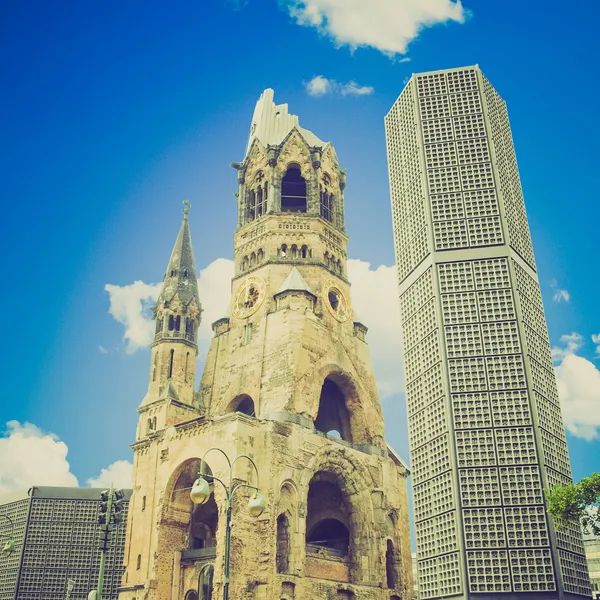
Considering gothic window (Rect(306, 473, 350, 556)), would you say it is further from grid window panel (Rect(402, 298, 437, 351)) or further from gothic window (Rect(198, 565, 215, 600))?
grid window panel (Rect(402, 298, 437, 351))

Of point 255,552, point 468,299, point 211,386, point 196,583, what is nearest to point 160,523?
point 196,583

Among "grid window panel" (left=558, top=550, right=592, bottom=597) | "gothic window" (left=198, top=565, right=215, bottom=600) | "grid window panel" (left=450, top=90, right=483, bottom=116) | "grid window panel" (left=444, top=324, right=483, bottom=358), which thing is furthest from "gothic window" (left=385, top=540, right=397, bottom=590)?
"grid window panel" (left=450, top=90, right=483, bottom=116)

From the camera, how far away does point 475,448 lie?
1235 inches

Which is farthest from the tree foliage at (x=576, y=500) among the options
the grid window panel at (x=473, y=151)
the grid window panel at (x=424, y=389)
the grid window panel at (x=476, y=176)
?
the grid window panel at (x=473, y=151)

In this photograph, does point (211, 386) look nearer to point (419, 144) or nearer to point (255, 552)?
point (255, 552)

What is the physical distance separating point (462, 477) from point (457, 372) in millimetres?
4816

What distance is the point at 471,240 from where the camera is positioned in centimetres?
3581

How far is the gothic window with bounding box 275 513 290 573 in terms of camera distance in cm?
3706

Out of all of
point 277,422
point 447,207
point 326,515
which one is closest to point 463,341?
point 447,207

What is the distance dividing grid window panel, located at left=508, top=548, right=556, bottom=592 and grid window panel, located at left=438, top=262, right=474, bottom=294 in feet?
40.1

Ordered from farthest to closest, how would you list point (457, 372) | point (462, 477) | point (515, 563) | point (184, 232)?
1. point (184, 232)
2. point (457, 372)
3. point (462, 477)
4. point (515, 563)

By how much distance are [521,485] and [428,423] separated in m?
5.03

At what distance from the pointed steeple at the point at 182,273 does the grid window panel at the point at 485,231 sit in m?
21.3

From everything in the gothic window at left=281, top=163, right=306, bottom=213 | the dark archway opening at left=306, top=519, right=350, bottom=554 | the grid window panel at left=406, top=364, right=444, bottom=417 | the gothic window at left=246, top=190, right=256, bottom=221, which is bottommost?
the dark archway opening at left=306, top=519, right=350, bottom=554
